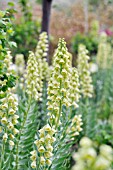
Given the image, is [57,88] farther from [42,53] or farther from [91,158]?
[42,53]

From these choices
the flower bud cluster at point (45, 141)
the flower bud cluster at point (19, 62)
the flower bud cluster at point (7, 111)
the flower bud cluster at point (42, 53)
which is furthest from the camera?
the flower bud cluster at point (19, 62)

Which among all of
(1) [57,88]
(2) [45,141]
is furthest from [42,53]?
(2) [45,141]

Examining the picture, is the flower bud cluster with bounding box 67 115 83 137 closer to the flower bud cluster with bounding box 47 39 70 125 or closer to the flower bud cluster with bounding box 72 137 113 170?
the flower bud cluster with bounding box 47 39 70 125

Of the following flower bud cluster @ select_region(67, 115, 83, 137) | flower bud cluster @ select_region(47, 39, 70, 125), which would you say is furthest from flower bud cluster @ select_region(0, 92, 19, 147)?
flower bud cluster @ select_region(67, 115, 83, 137)

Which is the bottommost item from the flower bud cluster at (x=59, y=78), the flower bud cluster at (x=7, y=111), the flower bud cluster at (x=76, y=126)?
the flower bud cluster at (x=76, y=126)

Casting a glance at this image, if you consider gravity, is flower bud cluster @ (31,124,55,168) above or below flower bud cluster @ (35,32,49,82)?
below

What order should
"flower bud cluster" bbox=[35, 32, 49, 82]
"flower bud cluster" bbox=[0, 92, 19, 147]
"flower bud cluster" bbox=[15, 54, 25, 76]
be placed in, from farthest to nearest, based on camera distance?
"flower bud cluster" bbox=[15, 54, 25, 76], "flower bud cluster" bbox=[35, 32, 49, 82], "flower bud cluster" bbox=[0, 92, 19, 147]

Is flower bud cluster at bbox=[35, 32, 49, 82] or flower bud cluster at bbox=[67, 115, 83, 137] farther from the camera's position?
flower bud cluster at bbox=[35, 32, 49, 82]

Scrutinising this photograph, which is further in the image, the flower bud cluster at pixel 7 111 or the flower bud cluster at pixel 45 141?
the flower bud cluster at pixel 7 111

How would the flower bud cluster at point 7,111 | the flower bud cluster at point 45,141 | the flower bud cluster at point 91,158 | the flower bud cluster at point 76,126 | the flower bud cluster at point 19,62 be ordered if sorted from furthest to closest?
the flower bud cluster at point 19,62
the flower bud cluster at point 76,126
the flower bud cluster at point 7,111
the flower bud cluster at point 45,141
the flower bud cluster at point 91,158

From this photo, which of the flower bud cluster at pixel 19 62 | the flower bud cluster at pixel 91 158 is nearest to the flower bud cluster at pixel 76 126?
the flower bud cluster at pixel 91 158

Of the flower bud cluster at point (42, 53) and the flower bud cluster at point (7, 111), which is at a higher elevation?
the flower bud cluster at point (42, 53)

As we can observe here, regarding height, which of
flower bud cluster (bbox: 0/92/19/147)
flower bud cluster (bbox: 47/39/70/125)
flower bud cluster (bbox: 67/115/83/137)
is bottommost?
flower bud cluster (bbox: 67/115/83/137)

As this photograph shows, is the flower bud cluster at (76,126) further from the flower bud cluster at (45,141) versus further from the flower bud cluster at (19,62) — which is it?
the flower bud cluster at (19,62)
